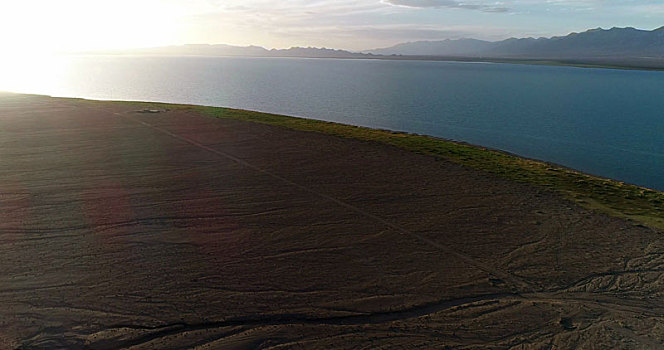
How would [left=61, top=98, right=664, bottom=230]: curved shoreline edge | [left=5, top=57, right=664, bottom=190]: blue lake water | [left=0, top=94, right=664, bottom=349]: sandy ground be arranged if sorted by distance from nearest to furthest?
[left=0, top=94, right=664, bottom=349]: sandy ground
[left=61, top=98, right=664, bottom=230]: curved shoreline edge
[left=5, top=57, right=664, bottom=190]: blue lake water

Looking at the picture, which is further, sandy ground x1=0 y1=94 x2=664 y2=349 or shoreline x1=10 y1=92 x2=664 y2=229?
shoreline x1=10 y1=92 x2=664 y2=229

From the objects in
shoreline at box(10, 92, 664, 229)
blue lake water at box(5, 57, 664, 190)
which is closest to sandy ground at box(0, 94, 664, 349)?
shoreline at box(10, 92, 664, 229)

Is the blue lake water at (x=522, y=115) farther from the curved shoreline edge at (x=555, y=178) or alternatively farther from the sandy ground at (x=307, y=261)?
the sandy ground at (x=307, y=261)

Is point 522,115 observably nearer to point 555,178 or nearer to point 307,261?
point 555,178

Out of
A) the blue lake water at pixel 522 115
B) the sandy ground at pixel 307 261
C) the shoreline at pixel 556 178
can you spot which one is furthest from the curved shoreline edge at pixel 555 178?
the blue lake water at pixel 522 115

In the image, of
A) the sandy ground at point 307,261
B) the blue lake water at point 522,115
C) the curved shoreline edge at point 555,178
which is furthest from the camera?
the blue lake water at point 522,115

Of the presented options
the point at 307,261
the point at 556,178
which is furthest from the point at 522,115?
the point at 307,261

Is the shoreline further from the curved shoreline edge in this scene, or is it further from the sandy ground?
the sandy ground

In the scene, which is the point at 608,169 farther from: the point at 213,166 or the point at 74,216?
the point at 74,216
